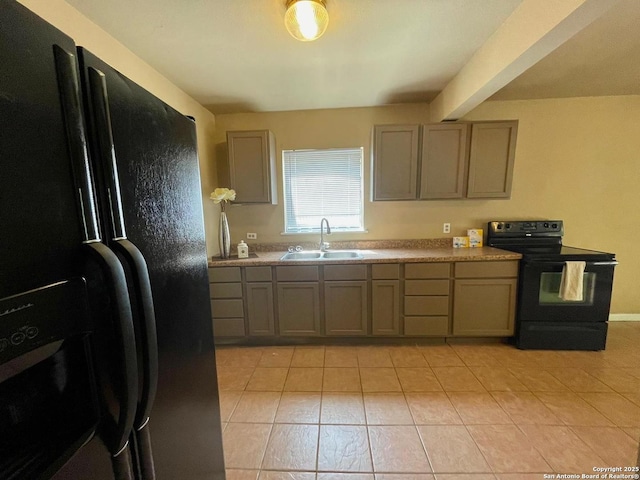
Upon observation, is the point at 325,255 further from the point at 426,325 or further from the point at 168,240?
the point at 168,240

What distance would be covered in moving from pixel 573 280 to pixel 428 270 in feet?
3.88

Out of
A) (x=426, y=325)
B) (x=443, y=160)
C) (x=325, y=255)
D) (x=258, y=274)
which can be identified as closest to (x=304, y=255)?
(x=325, y=255)

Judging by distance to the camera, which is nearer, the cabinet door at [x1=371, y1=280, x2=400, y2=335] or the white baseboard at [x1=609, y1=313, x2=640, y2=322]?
the cabinet door at [x1=371, y1=280, x2=400, y2=335]

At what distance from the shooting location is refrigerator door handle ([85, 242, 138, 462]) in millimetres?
533

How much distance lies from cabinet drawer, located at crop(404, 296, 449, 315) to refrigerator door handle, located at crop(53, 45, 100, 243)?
100 inches

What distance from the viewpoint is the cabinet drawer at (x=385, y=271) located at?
105 inches

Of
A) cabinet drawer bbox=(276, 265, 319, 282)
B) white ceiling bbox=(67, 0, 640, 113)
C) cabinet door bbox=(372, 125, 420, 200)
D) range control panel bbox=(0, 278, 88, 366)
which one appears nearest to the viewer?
range control panel bbox=(0, 278, 88, 366)

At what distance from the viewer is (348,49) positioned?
1973mm

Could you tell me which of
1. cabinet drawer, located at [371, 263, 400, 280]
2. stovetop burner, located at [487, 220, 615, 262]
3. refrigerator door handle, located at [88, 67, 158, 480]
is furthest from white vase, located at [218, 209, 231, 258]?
stovetop burner, located at [487, 220, 615, 262]

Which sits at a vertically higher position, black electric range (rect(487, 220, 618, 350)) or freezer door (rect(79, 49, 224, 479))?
freezer door (rect(79, 49, 224, 479))

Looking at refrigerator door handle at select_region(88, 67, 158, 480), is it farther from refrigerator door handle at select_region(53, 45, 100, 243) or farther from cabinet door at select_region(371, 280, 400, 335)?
cabinet door at select_region(371, 280, 400, 335)

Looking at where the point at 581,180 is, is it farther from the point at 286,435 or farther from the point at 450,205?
the point at 286,435

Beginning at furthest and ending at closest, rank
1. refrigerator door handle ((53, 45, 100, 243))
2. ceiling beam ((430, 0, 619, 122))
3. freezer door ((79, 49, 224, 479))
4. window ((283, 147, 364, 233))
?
window ((283, 147, 364, 233)) → ceiling beam ((430, 0, 619, 122)) → freezer door ((79, 49, 224, 479)) → refrigerator door handle ((53, 45, 100, 243))

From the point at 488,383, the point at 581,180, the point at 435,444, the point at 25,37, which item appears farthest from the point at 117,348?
the point at 581,180
